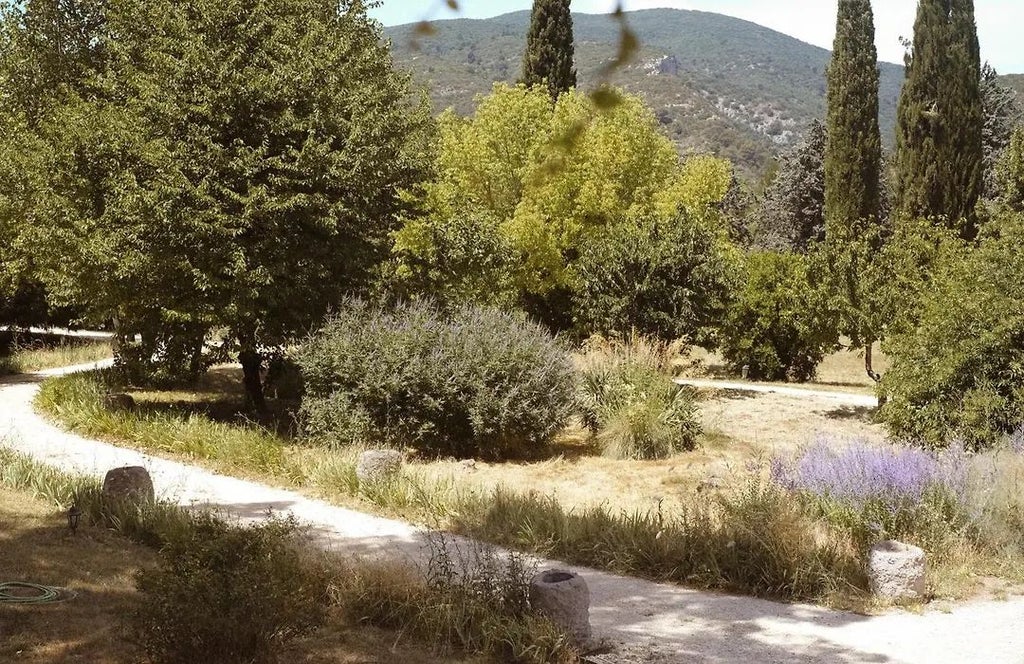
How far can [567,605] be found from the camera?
5.71 m

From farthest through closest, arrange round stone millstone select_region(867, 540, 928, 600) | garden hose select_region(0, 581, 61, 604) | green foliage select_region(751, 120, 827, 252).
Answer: green foliage select_region(751, 120, 827, 252) → round stone millstone select_region(867, 540, 928, 600) → garden hose select_region(0, 581, 61, 604)

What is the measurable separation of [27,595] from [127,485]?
8.57 feet

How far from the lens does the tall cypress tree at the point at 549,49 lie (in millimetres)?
30344

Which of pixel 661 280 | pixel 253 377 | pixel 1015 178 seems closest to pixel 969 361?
pixel 661 280

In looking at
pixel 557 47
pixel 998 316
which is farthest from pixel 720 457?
pixel 557 47

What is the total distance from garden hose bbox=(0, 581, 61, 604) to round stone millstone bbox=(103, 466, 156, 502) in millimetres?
2371

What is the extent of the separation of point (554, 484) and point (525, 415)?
1.74 metres

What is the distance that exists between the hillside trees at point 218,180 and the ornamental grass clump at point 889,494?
8.57m

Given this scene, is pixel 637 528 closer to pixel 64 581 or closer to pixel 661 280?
pixel 64 581

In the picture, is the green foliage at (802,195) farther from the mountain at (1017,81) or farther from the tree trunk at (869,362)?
the mountain at (1017,81)

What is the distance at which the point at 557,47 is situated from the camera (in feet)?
100

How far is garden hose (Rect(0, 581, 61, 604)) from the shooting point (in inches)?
236

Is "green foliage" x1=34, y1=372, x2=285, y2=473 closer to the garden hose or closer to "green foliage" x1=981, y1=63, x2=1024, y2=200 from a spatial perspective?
the garden hose

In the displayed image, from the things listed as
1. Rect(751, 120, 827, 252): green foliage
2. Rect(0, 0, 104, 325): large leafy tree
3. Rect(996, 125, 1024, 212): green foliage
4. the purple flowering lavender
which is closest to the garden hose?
the purple flowering lavender
